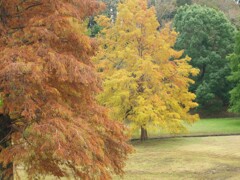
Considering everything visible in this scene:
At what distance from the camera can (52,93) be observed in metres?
7.02

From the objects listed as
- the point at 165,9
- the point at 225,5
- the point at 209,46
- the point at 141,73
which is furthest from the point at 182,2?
the point at 141,73

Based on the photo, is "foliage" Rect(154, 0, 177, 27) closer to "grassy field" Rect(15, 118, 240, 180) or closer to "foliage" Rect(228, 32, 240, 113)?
"foliage" Rect(228, 32, 240, 113)

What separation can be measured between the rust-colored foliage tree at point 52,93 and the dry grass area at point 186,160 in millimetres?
6522

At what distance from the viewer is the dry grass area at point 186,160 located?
Result: 1431 centimetres

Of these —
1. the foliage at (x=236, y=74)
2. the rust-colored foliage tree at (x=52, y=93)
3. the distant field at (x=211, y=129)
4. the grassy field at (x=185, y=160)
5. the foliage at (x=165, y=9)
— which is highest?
the foliage at (x=165, y=9)

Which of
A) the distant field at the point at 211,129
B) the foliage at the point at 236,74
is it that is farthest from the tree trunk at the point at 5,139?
the foliage at the point at 236,74

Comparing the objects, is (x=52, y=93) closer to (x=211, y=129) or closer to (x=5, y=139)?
(x=5, y=139)

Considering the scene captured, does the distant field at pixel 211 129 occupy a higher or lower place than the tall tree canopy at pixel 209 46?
lower

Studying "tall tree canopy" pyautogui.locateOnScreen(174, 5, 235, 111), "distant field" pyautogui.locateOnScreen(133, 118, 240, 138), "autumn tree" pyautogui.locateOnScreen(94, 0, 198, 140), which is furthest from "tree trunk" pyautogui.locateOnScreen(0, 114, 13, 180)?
"tall tree canopy" pyautogui.locateOnScreen(174, 5, 235, 111)

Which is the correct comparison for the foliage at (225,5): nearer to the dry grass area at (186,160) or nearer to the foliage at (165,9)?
the foliage at (165,9)

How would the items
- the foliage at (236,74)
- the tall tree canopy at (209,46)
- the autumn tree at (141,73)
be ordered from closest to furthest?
the autumn tree at (141,73), the foliage at (236,74), the tall tree canopy at (209,46)

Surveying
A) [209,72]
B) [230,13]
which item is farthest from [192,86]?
[230,13]

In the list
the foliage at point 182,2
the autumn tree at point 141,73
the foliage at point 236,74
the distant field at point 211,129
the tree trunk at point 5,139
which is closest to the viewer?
the tree trunk at point 5,139

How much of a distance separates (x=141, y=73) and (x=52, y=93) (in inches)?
648
